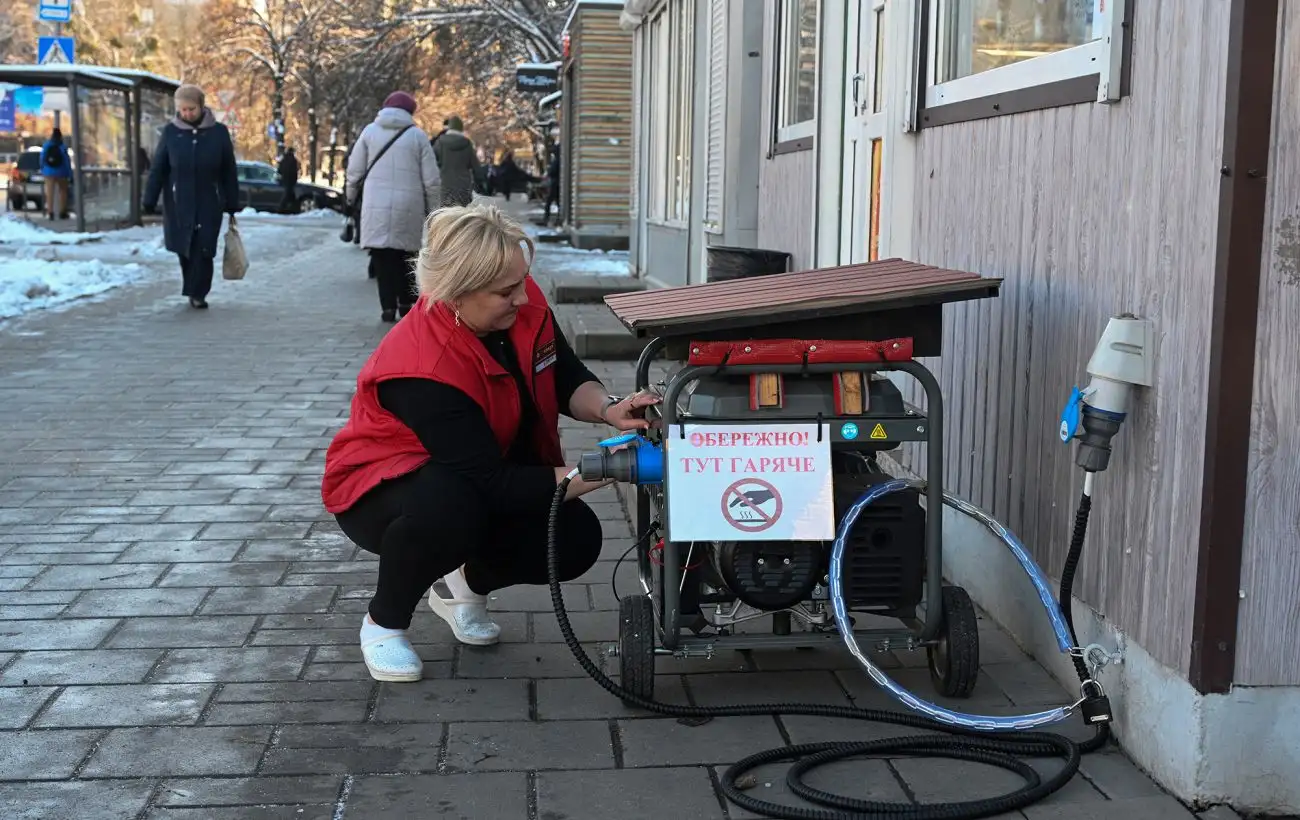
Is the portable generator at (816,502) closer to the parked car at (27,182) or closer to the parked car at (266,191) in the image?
the parked car at (27,182)

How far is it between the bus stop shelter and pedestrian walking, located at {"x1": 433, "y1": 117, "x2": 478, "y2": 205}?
28.4ft

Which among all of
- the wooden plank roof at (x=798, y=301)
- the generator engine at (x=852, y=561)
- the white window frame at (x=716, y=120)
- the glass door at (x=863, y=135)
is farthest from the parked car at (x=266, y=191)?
the generator engine at (x=852, y=561)

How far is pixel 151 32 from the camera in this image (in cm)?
6925

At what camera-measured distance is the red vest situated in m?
3.72

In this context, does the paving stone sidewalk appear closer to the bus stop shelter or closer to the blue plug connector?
the blue plug connector

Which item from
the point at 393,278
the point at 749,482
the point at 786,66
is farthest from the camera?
the point at 393,278

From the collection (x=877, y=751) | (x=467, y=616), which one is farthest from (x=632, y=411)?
(x=877, y=751)

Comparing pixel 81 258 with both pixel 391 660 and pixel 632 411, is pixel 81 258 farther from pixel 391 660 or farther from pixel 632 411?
pixel 632 411

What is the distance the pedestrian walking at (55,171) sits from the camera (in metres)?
25.2

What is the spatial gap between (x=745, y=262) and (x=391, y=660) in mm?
3756

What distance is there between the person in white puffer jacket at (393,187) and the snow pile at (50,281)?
308cm

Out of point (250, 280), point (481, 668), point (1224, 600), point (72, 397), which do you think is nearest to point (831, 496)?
point (1224, 600)

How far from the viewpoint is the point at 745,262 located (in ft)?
23.7

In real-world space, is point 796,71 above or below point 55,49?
below
